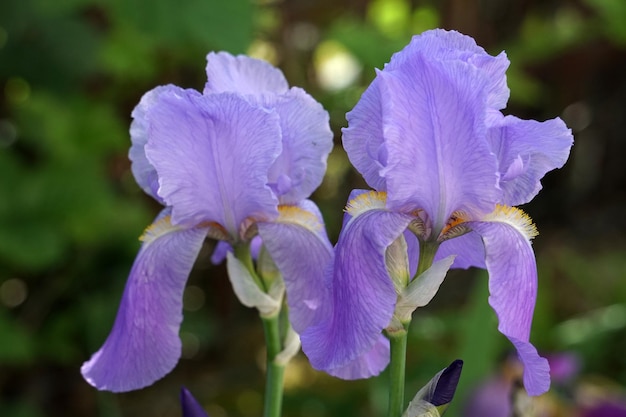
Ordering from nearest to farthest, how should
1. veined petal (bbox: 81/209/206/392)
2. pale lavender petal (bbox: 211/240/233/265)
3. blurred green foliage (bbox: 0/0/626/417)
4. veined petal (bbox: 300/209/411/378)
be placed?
veined petal (bbox: 300/209/411/378), veined petal (bbox: 81/209/206/392), pale lavender petal (bbox: 211/240/233/265), blurred green foliage (bbox: 0/0/626/417)

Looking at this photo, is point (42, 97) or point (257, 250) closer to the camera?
point (257, 250)

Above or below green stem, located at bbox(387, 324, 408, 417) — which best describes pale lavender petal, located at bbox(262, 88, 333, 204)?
above

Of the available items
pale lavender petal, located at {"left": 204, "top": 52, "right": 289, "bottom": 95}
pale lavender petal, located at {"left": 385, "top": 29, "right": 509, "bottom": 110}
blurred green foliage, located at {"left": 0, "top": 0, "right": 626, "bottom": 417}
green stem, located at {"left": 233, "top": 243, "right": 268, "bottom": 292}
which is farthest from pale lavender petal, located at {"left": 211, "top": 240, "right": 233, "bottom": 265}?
blurred green foliage, located at {"left": 0, "top": 0, "right": 626, "bottom": 417}

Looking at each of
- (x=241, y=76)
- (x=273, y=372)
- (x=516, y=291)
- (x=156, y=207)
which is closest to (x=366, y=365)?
(x=273, y=372)

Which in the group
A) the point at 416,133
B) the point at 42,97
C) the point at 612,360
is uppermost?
the point at 416,133

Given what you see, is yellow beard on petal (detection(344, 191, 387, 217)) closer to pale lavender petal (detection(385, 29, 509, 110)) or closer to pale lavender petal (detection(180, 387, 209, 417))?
pale lavender petal (detection(385, 29, 509, 110))

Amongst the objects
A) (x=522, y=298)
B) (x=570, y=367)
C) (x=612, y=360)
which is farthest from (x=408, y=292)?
(x=612, y=360)

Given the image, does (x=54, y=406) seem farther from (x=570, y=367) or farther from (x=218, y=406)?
(x=570, y=367)
